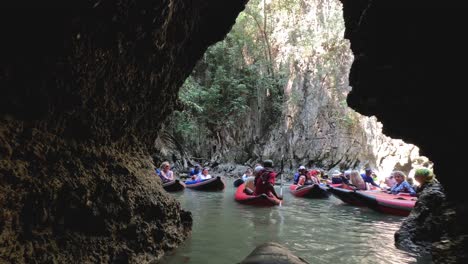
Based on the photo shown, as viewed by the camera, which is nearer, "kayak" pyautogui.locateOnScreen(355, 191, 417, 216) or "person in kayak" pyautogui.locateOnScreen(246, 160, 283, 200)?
"kayak" pyautogui.locateOnScreen(355, 191, 417, 216)

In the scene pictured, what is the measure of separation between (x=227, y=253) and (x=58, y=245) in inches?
90.4

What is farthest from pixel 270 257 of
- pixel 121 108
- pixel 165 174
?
pixel 165 174

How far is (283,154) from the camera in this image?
24953 mm

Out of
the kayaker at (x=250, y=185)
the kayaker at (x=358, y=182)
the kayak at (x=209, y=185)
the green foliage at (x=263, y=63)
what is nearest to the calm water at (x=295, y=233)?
the kayaker at (x=250, y=185)

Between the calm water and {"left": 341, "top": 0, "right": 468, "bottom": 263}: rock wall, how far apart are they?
839 mm

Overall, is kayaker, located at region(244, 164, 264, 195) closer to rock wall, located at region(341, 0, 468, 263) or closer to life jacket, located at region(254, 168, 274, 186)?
life jacket, located at region(254, 168, 274, 186)

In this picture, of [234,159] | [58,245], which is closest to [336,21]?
[234,159]

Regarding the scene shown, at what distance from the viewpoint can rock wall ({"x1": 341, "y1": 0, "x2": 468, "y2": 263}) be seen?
3.65m

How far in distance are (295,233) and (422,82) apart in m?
3.36

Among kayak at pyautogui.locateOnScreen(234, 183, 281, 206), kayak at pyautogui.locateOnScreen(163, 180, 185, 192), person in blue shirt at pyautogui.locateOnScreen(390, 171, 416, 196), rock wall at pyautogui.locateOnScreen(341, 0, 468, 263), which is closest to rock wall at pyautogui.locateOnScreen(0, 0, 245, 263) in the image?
rock wall at pyautogui.locateOnScreen(341, 0, 468, 263)

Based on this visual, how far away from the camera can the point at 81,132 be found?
3.44 meters

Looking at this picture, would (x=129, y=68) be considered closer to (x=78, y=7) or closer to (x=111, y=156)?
(x=111, y=156)

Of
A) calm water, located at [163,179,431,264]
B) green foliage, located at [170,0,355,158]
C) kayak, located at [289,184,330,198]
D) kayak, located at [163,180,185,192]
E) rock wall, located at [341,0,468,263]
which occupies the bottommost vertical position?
calm water, located at [163,179,431,264]

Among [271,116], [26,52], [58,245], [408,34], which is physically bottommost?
[58,245]
